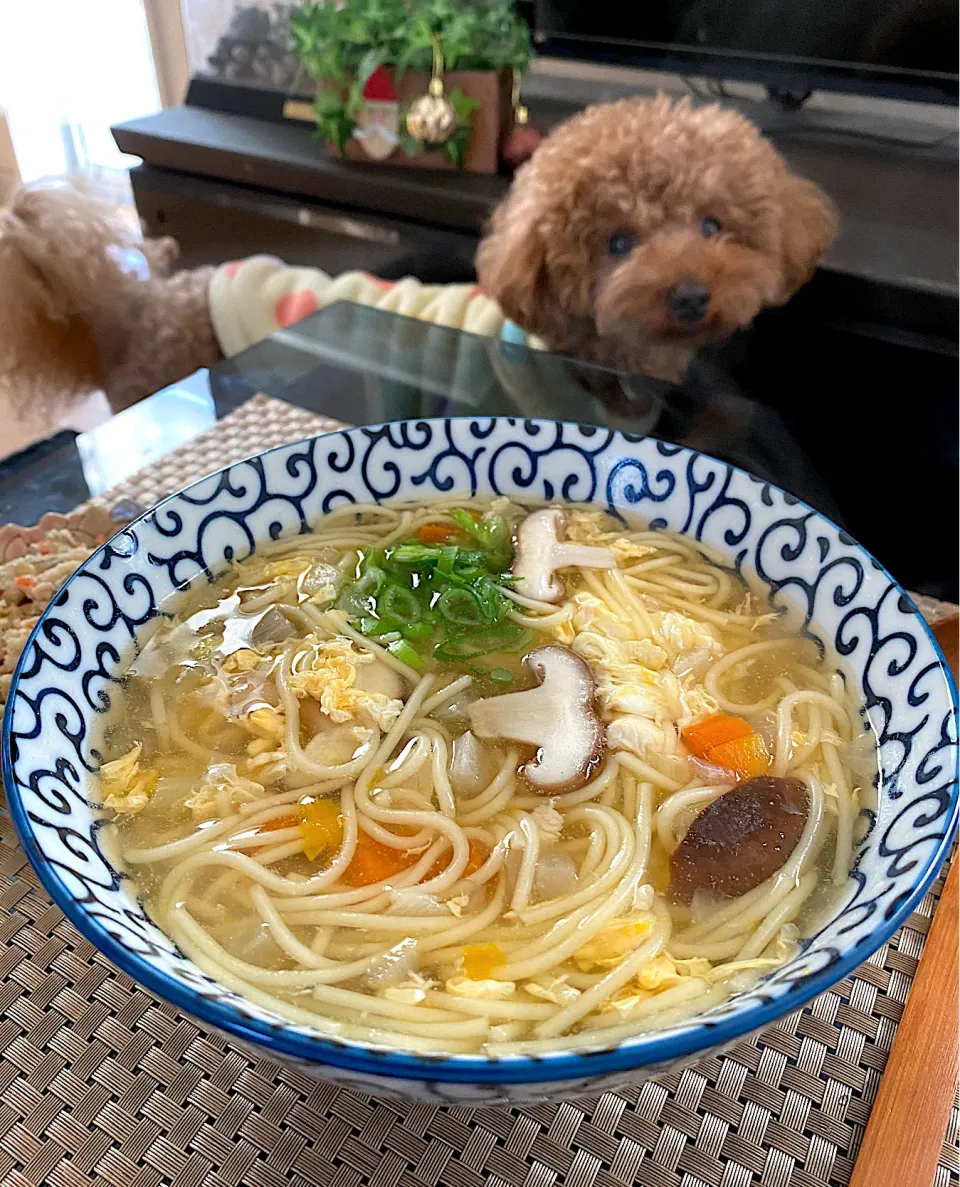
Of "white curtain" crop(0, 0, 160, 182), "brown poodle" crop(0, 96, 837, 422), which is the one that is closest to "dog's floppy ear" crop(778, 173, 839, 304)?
"brown poodle" crop(0, 96, 837, 422)

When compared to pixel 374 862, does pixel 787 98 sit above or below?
above

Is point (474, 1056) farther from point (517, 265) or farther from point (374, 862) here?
point (517, 265)

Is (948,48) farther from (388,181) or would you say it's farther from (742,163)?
(388,181)

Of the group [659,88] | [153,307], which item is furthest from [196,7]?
[659,88]

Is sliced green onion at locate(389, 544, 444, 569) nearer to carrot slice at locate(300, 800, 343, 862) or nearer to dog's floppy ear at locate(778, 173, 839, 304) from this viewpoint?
carrot slice at locate(300, 800, 343, 862)

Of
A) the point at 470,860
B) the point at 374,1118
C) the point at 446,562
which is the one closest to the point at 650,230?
the point at 446,562

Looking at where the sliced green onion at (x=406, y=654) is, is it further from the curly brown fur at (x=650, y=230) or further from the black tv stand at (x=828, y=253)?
the curly brown fur at (x=650, y=230)
